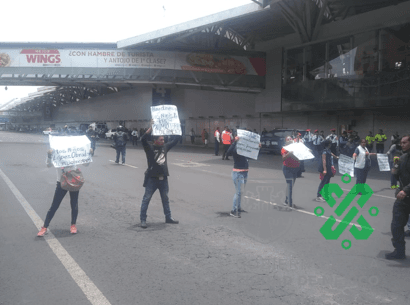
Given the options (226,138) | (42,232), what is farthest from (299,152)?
(226,138)

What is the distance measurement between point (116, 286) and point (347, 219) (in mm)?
5033

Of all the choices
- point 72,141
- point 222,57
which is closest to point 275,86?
point 222,57

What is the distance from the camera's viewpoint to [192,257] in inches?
196

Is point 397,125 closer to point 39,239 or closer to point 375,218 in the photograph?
point 375,218

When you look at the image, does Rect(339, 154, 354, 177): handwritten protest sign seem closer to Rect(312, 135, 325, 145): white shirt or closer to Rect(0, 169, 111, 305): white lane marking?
Rect(0, 169, 111, 305): white lane marking

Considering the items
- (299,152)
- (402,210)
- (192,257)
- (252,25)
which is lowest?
(192,257)

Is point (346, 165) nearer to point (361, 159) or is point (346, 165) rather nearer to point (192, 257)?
point (361, 159)

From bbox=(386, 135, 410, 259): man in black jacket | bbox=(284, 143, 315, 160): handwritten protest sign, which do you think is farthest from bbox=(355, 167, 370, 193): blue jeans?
bbox=(386, 135, 410, 259): man in black jacket

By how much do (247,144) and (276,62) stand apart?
24945 millimetres

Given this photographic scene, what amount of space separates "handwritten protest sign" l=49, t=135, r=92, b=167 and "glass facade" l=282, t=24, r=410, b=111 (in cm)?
1959

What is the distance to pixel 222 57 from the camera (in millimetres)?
29984

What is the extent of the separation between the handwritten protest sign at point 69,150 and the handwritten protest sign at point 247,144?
291 cm

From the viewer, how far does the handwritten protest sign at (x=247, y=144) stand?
7.39 meters

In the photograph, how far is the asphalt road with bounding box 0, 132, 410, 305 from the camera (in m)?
3.89
